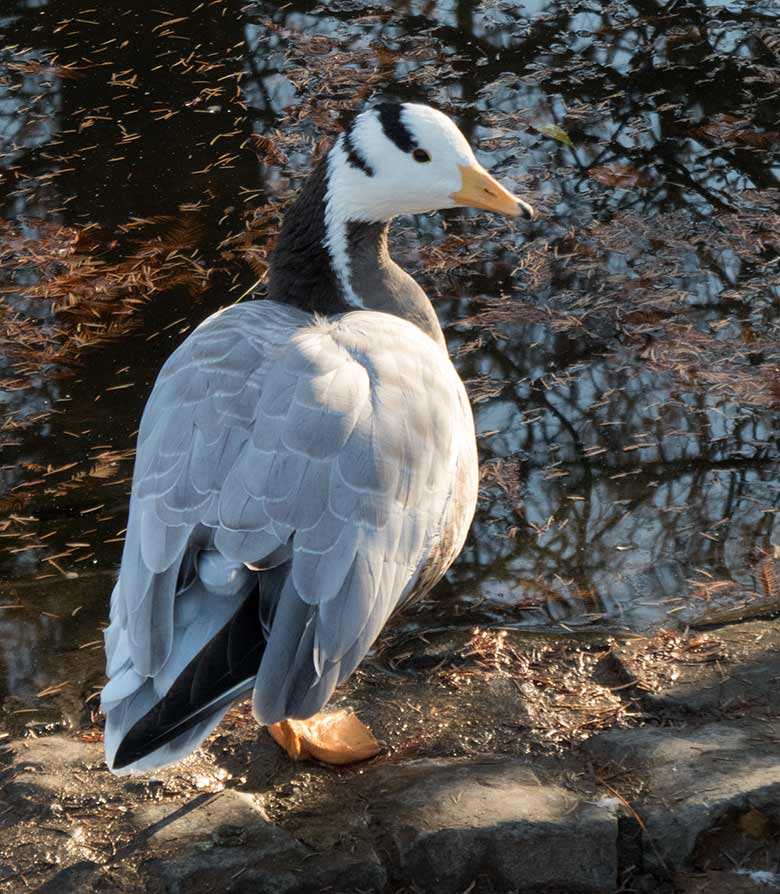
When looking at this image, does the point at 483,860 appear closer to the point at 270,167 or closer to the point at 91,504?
the point at 91,504

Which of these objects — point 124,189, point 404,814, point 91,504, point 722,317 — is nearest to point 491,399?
point 722,317

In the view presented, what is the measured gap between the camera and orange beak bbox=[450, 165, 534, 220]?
12.6 feet

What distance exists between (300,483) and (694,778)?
1.27m

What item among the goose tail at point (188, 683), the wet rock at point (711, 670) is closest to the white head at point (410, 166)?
the wet rock at point (711, 670)

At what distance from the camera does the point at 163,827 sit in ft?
10.2

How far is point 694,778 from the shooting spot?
3.10 metres

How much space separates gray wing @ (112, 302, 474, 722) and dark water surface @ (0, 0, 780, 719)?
98cm

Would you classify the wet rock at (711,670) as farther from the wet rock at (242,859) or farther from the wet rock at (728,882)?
the wet rock at (242,859)

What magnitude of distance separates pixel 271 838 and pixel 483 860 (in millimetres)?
532

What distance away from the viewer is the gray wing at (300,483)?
9.26 ft

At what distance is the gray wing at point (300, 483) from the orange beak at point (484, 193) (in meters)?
0.64

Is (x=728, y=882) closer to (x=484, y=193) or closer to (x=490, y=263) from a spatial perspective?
(x=484, y=193)

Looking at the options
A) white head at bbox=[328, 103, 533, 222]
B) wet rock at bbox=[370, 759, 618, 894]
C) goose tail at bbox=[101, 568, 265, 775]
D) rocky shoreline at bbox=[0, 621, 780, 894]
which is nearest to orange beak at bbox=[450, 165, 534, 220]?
white head at bbox=[328, 103, 533, 222]

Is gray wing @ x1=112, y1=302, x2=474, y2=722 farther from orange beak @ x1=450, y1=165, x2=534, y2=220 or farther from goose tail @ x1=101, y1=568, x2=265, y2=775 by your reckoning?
orange beak @ x1=450, y1=165, x2=534, y2=220
